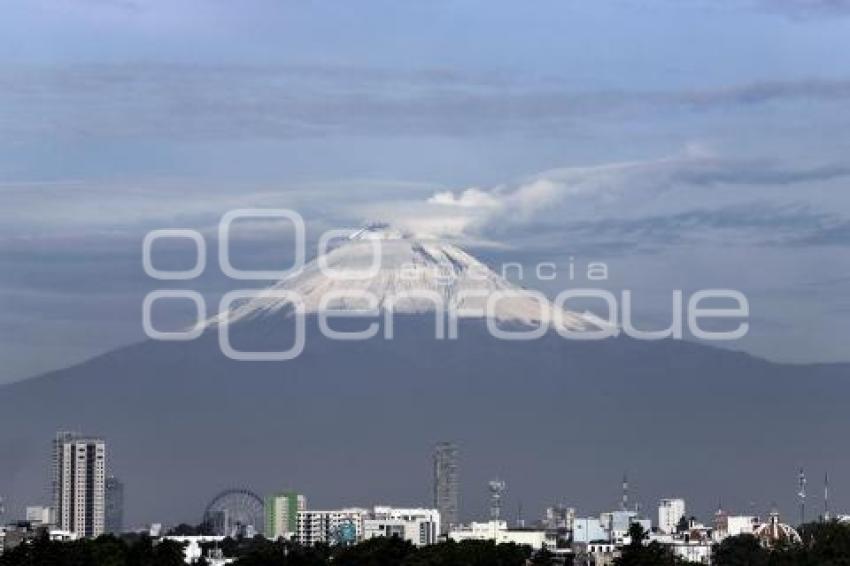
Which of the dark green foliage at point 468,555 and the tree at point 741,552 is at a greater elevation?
the tree at point 741,552

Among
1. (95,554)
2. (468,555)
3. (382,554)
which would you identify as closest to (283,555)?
(382,554)

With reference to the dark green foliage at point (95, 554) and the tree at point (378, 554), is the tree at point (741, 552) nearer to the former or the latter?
the tree at point (378, 554)

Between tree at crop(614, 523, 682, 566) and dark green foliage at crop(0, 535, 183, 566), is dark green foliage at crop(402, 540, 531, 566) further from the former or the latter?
dark green foliage at crop(0, 535, 183, 566)

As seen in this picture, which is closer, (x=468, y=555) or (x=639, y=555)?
(x=639, y=555)

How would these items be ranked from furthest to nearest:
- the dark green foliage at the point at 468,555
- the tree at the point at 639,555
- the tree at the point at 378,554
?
1. the tree at the point at 378,554
2. the dark green foliage at the point at 468,555
3. the tree at the point at 639,555

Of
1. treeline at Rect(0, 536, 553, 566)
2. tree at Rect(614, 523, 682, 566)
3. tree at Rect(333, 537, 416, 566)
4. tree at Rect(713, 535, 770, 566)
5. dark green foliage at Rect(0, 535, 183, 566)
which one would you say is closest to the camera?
dark green foliage at Rect(0, 535, 183, 566)

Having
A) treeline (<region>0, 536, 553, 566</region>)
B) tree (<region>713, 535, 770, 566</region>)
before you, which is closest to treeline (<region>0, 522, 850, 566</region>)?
treeline (<region>0, 536, 553, 566</region>)

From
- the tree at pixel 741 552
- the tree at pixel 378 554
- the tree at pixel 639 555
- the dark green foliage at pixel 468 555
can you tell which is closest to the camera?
the tree at pixel 639 555

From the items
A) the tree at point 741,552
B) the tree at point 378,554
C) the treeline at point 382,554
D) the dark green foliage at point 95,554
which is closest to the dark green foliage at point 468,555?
the treeline at point 382,554

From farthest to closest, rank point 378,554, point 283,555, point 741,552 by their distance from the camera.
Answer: point 741,552 < point 378,554 < point 283,555

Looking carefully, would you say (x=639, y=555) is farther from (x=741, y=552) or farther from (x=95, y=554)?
(x=741, y=552)

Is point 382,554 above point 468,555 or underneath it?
above

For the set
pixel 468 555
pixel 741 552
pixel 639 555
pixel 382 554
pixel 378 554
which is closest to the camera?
pixel 639 555
